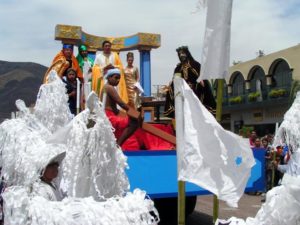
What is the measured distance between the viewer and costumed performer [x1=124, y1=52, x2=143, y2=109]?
26.8 feet

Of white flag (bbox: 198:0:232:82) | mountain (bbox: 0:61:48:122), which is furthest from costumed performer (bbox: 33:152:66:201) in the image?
mountain (bbox: 0:61:48:122)

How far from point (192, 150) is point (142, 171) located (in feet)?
6.43

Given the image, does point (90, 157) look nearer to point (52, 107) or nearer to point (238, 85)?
point (52, 107)

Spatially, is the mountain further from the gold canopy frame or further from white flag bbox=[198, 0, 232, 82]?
white flag bbox=[198, 0, 232, 82]

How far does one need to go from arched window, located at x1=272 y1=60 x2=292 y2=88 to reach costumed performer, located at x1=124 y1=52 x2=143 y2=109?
19714 mm

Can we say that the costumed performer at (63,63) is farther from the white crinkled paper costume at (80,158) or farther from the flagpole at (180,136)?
the flagpole at (180,136)

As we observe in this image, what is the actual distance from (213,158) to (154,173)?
200cm

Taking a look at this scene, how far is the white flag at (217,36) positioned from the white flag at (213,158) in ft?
1.22

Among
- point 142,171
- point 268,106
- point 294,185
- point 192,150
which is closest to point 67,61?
point 142,171

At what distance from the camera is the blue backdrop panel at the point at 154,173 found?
4633 millimetres

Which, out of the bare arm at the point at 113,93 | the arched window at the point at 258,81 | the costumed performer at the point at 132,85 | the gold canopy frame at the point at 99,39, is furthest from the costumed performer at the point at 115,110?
the arched window at the point at 258,81

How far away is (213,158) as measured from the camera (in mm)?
2791

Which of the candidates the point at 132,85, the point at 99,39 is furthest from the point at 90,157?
the point at 99,39

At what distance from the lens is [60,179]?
3094 millimetres
